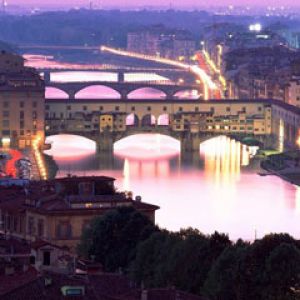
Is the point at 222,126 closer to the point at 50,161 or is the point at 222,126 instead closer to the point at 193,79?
the point at 50,161

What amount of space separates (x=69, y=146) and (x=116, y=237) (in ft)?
52.7

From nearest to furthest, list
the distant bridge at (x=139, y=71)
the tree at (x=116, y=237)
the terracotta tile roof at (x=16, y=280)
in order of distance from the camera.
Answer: the terracotta tile roof at (x=16, y=280) < the tree at (x=116, y=237) < the distant bridge at (x=139, y=71)

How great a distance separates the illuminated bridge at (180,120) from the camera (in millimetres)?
28000

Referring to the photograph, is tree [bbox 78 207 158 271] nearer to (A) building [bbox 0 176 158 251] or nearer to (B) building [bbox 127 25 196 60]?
(A) building [bbox 0 176 158 251]

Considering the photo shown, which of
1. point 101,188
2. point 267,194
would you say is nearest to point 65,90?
point 267,194

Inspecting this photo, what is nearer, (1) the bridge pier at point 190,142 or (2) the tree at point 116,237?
(2) the tree at point 116,237

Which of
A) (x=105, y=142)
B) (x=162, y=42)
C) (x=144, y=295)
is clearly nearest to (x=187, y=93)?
(x=105, y=142)

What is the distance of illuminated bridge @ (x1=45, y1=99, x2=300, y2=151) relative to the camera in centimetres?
2800

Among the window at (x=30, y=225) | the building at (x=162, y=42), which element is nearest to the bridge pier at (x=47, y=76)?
the building at (x=162, y=42)

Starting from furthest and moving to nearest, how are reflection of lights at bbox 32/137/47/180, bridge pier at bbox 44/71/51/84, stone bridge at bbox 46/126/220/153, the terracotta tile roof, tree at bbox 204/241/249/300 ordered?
bridge pier at bbox 44/71/51/84
stone bridge at bbox 46/126/220/153
reflection of lights at bbox 32/137/47/180
tree at bbox 204/241/249/300
the terracotta tile roof

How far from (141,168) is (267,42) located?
2558 cm

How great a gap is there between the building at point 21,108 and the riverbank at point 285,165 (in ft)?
11.4

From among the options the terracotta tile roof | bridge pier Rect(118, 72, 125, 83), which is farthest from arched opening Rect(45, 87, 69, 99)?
the terracotta tile roof

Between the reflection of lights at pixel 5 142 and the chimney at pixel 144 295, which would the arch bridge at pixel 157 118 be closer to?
the reflection of lights at pixel 5 142
